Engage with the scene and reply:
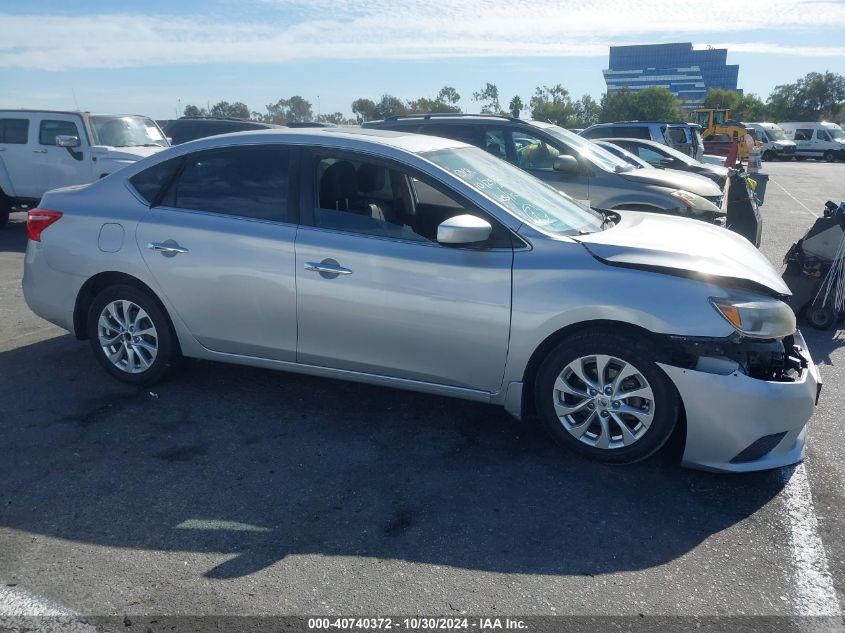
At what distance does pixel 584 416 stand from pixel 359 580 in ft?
5.41

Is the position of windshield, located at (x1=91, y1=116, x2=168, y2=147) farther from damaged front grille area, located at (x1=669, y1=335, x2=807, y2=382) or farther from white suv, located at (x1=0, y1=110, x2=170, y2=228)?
damaged front grille area, located at (x1=669, y1=335, x2=807, y2=382)

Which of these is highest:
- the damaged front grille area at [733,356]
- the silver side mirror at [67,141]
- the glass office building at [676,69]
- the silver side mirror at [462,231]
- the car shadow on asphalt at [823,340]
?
the glass office building at [676,69]

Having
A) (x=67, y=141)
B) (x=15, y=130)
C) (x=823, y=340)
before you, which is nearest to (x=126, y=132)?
(x=67, y=141)

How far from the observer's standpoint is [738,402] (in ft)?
13.0

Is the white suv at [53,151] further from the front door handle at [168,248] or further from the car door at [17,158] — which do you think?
the front door handle at [168,248]

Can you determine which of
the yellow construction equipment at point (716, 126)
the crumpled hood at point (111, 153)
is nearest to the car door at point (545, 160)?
the crumpled hood at point (111, 153)

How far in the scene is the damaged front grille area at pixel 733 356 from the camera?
158 inches

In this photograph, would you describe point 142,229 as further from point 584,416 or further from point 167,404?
point 584,416

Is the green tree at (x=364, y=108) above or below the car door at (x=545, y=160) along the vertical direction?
above

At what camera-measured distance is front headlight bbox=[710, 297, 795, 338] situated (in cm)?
405

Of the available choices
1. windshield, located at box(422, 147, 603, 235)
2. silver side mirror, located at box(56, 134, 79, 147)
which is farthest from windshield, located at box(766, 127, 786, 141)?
windshield, located at box(422, 147, 603, 235)

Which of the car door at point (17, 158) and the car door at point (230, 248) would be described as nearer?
the car door at point (230, 248)

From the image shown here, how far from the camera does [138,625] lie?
3053mm

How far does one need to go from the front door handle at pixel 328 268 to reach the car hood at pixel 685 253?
1.37 metres
